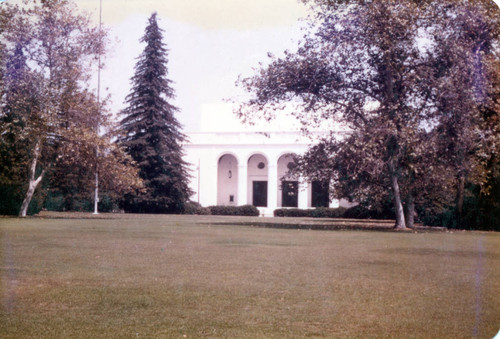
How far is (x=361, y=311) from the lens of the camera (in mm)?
6754

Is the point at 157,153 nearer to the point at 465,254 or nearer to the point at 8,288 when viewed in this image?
the point at 465,254

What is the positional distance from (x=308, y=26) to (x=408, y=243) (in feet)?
31.4

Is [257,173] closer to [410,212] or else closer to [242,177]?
[242,177]

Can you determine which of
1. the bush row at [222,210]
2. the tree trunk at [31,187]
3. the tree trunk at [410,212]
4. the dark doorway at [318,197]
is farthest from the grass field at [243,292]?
the dark doorway at [318,197]

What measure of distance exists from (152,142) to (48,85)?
7.07 meters

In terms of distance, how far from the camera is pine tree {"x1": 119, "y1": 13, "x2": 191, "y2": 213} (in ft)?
90.2

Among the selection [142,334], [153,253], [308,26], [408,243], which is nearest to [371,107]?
[308,26]

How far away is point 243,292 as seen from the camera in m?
7.72

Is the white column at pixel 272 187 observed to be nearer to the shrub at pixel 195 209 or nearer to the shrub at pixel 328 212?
the shrub at pixel 328 212

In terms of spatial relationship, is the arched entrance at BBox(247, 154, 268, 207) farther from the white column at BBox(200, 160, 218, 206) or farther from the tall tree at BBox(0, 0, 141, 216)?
the tall tree at BBox(0, 0, 141, 216)

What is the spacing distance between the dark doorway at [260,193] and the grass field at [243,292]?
35295mm

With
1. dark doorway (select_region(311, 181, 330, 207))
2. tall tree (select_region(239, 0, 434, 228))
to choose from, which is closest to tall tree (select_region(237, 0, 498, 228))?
tall tree (select_region(239, 0, 434, 228))

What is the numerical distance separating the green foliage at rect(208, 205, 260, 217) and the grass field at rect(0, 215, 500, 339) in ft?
93.8

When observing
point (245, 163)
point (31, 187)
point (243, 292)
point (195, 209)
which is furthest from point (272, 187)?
point (243, 292)
